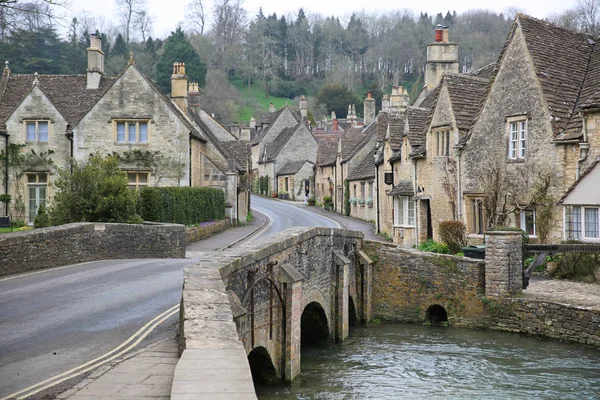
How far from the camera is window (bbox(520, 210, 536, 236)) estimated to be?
25.9 meters

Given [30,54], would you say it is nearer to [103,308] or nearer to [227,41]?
[227,41]

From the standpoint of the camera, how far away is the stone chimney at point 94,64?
4164 centimetres

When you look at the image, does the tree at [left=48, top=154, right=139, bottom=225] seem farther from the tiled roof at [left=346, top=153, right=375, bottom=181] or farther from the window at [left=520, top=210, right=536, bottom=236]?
the tiled roof at [left=346, top=153, right=375, bottom=181]

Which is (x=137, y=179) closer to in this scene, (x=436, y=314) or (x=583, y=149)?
(x=436, y=314)

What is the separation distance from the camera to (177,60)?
101938 mm

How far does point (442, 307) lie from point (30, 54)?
67.2 meters

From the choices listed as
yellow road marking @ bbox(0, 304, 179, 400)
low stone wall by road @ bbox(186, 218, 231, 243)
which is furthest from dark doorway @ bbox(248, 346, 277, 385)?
low stone wall by road @ bbox(186, 218, 231, 243)

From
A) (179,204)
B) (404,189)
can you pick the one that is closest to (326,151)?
(404,189)

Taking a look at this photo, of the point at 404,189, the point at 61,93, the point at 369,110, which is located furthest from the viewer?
the point at 369,110

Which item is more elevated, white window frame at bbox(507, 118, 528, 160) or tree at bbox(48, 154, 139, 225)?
white window frame at bbox(507, 118, 528, 160)

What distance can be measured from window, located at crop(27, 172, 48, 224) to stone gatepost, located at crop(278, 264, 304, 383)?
25.9 meters

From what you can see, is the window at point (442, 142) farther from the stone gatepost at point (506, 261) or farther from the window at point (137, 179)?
the window at point (137, 179)

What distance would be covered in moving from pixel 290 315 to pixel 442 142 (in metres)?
15.9

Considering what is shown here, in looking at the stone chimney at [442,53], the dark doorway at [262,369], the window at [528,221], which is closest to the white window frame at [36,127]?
the stone chimney at [442,53]
